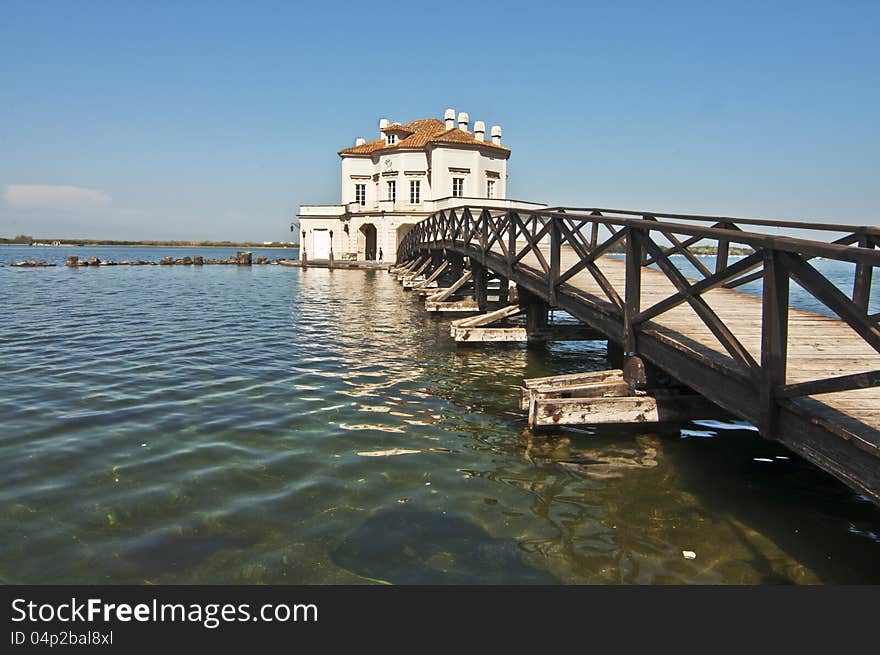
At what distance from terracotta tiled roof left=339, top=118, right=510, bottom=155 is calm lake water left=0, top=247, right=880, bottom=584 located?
1613 inches

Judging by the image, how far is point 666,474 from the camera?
5828 mm

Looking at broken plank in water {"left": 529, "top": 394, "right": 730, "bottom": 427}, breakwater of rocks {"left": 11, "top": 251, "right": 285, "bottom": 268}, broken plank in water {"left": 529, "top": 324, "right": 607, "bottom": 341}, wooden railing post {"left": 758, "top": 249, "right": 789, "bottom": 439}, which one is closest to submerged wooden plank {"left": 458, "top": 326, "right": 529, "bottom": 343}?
broken plank in water {"left": 529, "top": 324, "right": 607, "bottom": 341}

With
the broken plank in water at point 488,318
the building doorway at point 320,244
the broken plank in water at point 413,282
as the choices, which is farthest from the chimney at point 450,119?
the broken plank in water at point 488,318

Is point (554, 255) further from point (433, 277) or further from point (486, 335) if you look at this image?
point (433, 277)

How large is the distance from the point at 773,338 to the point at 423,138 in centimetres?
4944

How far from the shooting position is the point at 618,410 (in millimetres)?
6707

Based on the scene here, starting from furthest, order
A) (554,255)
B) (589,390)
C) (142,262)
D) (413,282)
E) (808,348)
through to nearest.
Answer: (142,262)
(413,282)
(554,255)
(589,390)
(808,348)

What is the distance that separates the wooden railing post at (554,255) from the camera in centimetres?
961

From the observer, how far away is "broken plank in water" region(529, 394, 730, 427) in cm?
672

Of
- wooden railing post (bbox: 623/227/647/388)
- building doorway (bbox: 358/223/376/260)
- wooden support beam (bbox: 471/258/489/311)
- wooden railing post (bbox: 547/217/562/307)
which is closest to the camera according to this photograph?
wooden railing post (bbox: 623/227/647/388)

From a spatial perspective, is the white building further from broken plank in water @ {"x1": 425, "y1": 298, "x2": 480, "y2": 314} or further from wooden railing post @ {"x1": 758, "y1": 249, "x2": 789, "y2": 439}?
wooden railing post @ {"x1": 758, "y1": 249, "x2": 789, "y2": 439}

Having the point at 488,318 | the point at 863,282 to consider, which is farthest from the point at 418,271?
the point at 863,282
